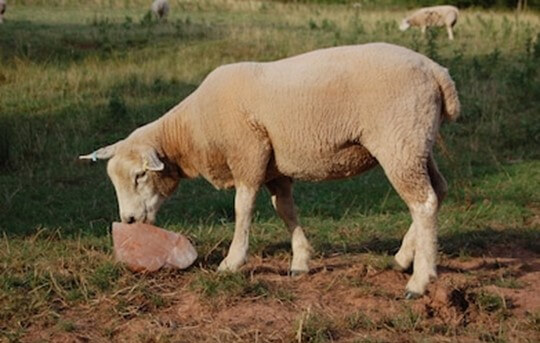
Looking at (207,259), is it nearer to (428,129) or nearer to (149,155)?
(149,155)

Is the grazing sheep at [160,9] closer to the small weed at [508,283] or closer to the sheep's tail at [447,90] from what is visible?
the sheep's tail at [447,90]

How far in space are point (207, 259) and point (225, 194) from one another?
3495 mm

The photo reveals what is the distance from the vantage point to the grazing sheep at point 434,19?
25297 mm

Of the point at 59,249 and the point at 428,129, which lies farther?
the point at 59,249

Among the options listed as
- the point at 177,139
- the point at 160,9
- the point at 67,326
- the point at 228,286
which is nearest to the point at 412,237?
the point at 228,286

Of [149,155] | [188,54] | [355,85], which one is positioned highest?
[355,85]

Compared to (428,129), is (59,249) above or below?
below

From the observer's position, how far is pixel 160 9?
2875 centimetres

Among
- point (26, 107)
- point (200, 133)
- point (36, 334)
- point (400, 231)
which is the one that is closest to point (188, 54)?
point (26, 107)

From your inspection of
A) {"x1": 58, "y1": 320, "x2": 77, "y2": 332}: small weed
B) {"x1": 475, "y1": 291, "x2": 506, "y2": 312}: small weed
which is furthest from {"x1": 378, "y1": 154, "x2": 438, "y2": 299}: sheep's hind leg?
{"x1": 58, "y1": 320, "x2": 77, "y2": 332}: small weed

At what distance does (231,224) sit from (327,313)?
3102 millimetres

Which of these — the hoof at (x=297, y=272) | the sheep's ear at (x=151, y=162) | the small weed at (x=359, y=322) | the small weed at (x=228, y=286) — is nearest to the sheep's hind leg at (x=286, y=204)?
the hoof at (x=297, y=272)

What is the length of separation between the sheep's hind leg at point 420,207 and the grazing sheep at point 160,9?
22.3 meters

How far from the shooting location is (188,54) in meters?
19.1
